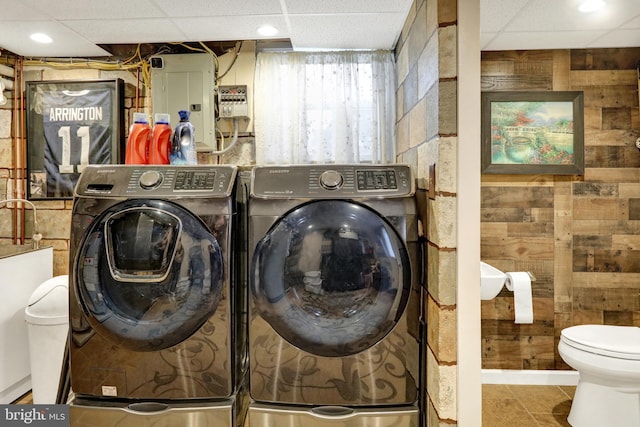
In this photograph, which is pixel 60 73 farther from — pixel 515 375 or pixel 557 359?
pixel 557 359

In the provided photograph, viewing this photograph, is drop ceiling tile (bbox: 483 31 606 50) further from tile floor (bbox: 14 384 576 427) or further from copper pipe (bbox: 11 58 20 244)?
copper pipe (bbox: 11 58 20 244)

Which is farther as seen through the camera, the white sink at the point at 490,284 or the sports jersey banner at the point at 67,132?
the sports jersey banner at the point at 67,132

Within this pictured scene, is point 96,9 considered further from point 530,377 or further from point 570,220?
point 530,377

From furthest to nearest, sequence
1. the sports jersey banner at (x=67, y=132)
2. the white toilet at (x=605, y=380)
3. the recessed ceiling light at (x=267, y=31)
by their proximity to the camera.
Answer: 1. the sports jersey banner at (x=67, y=132)
2. the recessed ceiling light at (x=267, y=31)
3. the white toilet at (x=605, y=380)

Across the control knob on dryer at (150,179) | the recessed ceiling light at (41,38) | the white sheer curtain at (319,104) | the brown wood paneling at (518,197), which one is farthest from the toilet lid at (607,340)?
the recessed ceiling light at (41,38)

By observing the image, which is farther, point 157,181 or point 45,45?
point 45,45

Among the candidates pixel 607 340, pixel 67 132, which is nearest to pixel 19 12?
pixel 67 132

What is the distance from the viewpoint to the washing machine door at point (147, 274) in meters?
1.53

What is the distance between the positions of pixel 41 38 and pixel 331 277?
7.60ft

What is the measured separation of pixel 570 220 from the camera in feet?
8.59

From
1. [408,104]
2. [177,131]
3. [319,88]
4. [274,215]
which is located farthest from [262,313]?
[319,88]

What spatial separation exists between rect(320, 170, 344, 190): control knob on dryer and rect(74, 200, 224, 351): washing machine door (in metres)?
0.47

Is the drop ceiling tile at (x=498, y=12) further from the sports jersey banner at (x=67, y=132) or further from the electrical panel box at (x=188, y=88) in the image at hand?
the sports jersey banner at (x=67, y=132)

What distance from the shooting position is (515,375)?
8.71 feet
